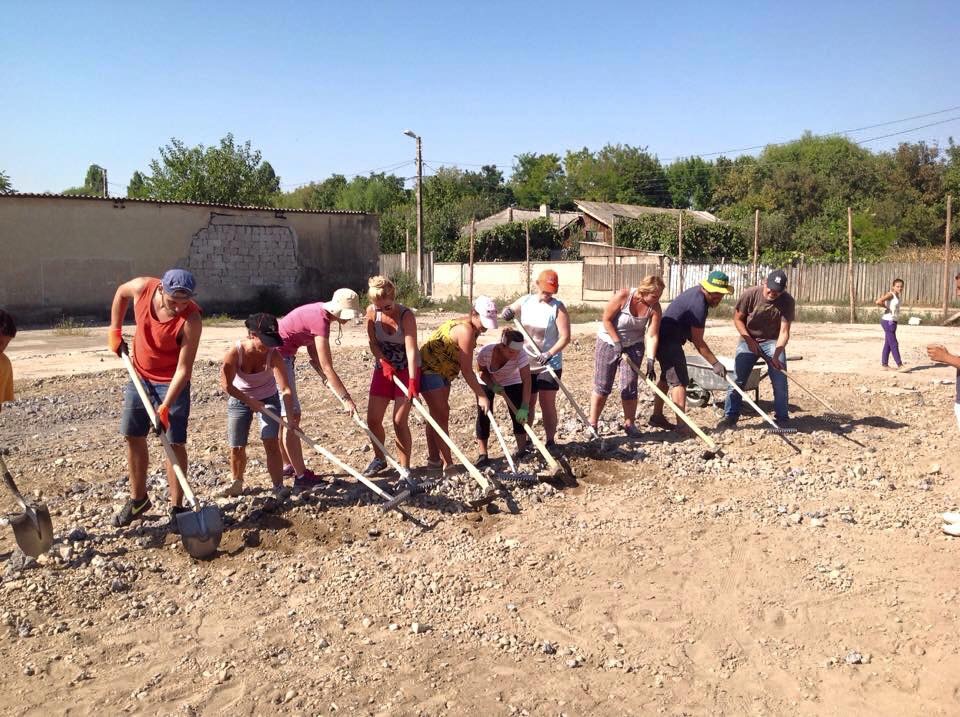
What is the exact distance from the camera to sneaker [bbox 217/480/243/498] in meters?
5.30

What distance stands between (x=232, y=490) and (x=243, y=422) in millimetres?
486

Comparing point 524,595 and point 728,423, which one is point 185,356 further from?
point 728,423

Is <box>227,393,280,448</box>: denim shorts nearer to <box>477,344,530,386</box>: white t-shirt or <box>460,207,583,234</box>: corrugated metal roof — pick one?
<box>477,344,530,386</box>: white t-shirt

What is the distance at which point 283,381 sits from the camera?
16.4 ft

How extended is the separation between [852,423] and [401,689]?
19.0 feet

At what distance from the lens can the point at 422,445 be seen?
6.93m

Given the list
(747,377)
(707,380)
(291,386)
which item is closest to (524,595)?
(291,386)

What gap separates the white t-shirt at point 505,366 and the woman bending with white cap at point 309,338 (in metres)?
1.08

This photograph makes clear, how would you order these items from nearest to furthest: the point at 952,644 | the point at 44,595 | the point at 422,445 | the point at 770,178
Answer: the point at 952,644 → the point at 44,595 → the point at 422,445 → the point at 770,178

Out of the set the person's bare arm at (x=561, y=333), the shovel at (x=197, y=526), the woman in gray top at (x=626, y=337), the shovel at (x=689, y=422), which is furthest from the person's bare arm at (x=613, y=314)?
the shovel at (x=197, y=526)

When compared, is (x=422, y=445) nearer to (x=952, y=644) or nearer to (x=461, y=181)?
(x=952, y=644)

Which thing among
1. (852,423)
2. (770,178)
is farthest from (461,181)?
(852,423)

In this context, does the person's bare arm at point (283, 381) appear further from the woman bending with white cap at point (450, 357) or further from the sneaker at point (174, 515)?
the woman bending with white cap at point (450, 357)

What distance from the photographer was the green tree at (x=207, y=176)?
34844 mm
